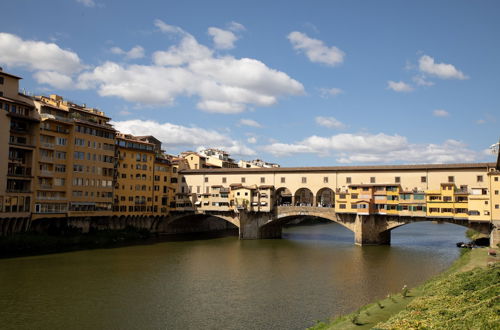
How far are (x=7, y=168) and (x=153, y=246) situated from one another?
20.0 meters

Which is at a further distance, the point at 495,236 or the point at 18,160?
the point at 18,160

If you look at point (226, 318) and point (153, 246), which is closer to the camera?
point (226, 318)

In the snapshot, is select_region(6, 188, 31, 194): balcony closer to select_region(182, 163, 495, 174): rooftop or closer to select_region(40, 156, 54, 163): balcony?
select_region(40, 156, 54, 163): balcony

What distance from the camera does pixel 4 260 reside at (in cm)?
4128

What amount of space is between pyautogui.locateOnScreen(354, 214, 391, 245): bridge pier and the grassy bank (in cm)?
3165

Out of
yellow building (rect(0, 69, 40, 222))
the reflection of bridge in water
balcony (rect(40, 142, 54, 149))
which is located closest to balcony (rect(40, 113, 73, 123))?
yellow building (rect(0, 69, 40, 222))

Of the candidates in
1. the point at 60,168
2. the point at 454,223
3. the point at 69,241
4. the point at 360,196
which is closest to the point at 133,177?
the point at 60,168

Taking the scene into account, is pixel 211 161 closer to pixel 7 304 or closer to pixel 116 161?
pixel 116 161

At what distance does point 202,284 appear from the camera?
1309 inches

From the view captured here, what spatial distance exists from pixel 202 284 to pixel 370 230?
3197 centimetres

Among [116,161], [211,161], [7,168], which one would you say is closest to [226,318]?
[7,168]

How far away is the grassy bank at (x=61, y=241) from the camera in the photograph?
4572cm

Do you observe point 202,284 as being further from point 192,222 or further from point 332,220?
point 192,222

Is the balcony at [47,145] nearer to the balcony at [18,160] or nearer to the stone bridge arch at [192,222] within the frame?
the balcony at [18,160]
